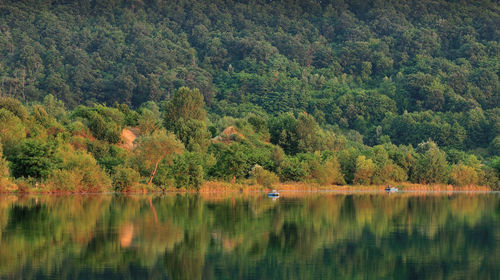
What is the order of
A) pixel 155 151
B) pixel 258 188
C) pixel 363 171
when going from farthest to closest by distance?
1. pixel 363 171
2. pixel 258 188
3. pixel 155 151

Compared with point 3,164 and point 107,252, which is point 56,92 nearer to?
point 3,164

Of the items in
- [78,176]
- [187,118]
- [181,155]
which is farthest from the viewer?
[187,118]

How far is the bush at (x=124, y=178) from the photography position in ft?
231

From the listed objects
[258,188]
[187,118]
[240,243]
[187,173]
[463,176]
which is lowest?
[258,188]

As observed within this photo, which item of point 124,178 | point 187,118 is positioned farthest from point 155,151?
point 187,118

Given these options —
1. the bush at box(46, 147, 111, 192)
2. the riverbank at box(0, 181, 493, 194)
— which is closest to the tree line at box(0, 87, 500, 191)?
the bush at box(46, 147, 111, 192)

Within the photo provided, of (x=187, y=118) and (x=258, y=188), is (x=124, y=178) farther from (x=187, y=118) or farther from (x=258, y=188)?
(x=187, y=118)

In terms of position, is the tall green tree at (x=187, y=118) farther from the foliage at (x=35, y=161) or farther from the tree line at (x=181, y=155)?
the foliage at (x=35, y=161)

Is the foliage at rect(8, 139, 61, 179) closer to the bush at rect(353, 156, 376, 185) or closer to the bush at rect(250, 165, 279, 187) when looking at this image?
the bush at rect(250, 165, 279, 187)

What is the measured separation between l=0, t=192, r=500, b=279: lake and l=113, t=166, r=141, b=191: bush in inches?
782

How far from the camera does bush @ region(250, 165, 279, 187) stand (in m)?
85.1

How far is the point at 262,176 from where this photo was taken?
85.1 metres

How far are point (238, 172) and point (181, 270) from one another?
58.0m

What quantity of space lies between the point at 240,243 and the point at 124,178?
40812mm
